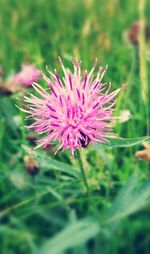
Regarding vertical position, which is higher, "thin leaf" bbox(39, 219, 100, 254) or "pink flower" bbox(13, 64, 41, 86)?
"pink flower" bbox(13, 64, 41, 86)

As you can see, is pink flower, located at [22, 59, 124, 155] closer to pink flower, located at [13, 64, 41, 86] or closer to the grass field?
the grass field

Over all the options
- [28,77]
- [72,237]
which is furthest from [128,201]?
[28,77]

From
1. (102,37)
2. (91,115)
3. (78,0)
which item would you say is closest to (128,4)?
(78,0)

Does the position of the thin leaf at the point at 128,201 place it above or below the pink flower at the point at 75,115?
below

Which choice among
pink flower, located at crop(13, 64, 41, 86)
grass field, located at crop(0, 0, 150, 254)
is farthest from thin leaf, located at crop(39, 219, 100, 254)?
pink flower, located at crop(13, 64, 41, 86)

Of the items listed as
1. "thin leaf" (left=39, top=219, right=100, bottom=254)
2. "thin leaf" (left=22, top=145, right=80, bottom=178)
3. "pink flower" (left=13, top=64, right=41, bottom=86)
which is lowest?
"thin leaf" (left=39, top=219, right=100, bottom=254)

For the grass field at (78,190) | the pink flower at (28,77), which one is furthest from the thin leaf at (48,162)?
the pink flower at (28,77)

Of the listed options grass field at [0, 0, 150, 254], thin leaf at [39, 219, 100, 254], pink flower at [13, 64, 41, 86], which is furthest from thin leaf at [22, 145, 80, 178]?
pink flower at [13, 64, 41, 86]

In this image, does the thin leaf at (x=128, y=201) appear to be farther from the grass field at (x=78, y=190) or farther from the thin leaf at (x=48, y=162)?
the thin leaf at (x=48, y=162)

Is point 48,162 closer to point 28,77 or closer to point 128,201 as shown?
point 128,201

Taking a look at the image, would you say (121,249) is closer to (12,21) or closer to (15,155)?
(15,155)

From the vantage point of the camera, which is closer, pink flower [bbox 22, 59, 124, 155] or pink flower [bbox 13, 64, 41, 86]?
pink flower [bbox 22, 59, 124, 155]
